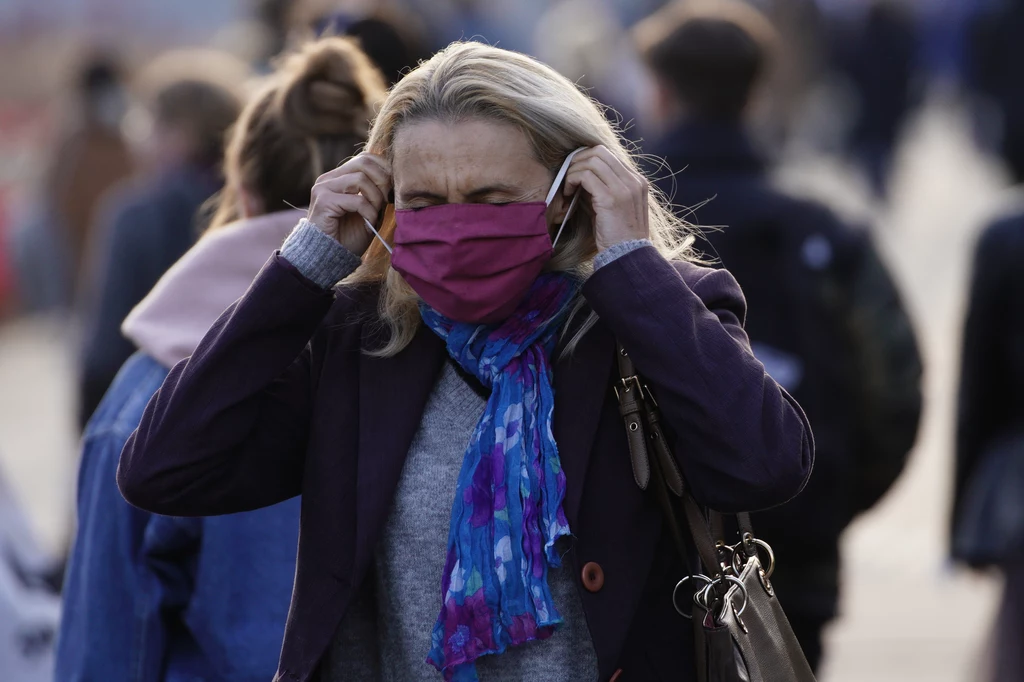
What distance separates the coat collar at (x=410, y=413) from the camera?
262 centimetres

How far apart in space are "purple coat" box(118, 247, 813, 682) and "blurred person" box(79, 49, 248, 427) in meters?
2.76

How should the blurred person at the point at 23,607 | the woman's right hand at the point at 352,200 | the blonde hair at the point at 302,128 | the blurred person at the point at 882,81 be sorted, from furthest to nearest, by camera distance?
1. the blurred person at the point at 882,81
2. the blurred person at the point at 23,607
3. the blonde hair at the point at 302,128
4. the woman's right hand at the point at 352,200

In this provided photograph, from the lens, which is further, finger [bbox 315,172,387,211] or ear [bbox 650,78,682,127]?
ear [bbox 650,78,682,127]

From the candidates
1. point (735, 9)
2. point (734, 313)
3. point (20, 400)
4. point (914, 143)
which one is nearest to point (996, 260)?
point (735, 9)

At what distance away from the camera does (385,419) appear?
268 centimetres

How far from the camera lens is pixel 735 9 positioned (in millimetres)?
5289

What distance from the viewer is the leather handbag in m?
2.58

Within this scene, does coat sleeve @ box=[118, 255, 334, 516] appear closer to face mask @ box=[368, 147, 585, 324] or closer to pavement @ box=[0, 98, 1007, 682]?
face mask @ box=[368, 147, 585, 324]

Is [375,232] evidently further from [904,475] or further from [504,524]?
[904,475]

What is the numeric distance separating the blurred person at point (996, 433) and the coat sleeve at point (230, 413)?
7.26 ft

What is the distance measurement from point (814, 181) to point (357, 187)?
14.4 meters

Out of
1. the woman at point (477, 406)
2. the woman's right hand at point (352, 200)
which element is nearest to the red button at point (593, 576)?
the woman at point (477, 406)

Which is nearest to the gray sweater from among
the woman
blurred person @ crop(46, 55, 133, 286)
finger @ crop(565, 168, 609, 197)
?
the woman

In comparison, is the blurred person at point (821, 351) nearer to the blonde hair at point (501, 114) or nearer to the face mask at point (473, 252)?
the blonde hair at point (501, 114)
